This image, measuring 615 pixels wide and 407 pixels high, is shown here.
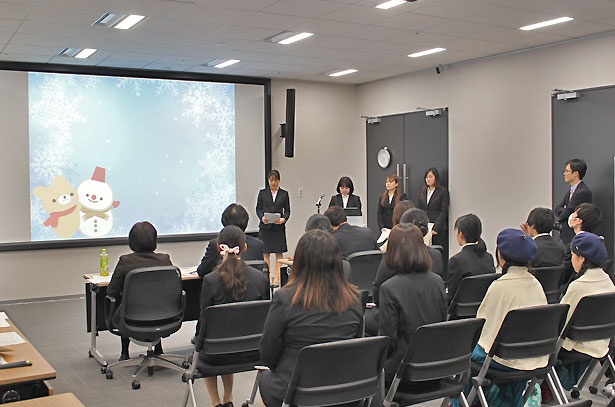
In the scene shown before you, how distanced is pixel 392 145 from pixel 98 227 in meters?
4.50

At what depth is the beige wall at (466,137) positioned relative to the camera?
747 centimetres

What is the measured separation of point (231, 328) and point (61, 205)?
5535mm

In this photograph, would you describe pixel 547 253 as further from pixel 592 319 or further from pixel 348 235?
pixel 348 235

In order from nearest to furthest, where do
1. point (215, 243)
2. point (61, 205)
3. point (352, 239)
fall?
point (215, 243)
point (352, 239)
point (61, 205)

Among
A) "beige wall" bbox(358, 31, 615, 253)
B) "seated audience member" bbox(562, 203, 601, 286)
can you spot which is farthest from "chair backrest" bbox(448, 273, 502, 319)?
"beige wall" bbox(358, 31, 615, 253)

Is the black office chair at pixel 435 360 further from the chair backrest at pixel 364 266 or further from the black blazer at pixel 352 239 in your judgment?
the black blazer at pixel 352 239

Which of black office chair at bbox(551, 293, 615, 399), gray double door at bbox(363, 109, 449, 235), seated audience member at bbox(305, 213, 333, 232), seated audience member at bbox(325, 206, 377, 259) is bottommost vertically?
black office chair at bbox(551, 293, 615, 399)

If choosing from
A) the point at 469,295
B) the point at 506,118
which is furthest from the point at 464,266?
the point at 506,118

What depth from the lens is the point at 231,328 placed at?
12.0ft

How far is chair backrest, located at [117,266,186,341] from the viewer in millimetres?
4562

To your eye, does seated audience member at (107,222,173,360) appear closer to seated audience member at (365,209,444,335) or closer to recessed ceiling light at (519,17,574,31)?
seated audience member at (365,209,444,335)

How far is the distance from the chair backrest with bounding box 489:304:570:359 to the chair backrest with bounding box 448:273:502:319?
85 centimetres

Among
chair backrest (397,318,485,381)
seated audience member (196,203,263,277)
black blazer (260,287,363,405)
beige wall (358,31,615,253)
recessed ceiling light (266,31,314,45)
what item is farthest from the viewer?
beige wall (358,31,615,253)

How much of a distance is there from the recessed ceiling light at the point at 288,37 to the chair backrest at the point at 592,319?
418 centimetres
